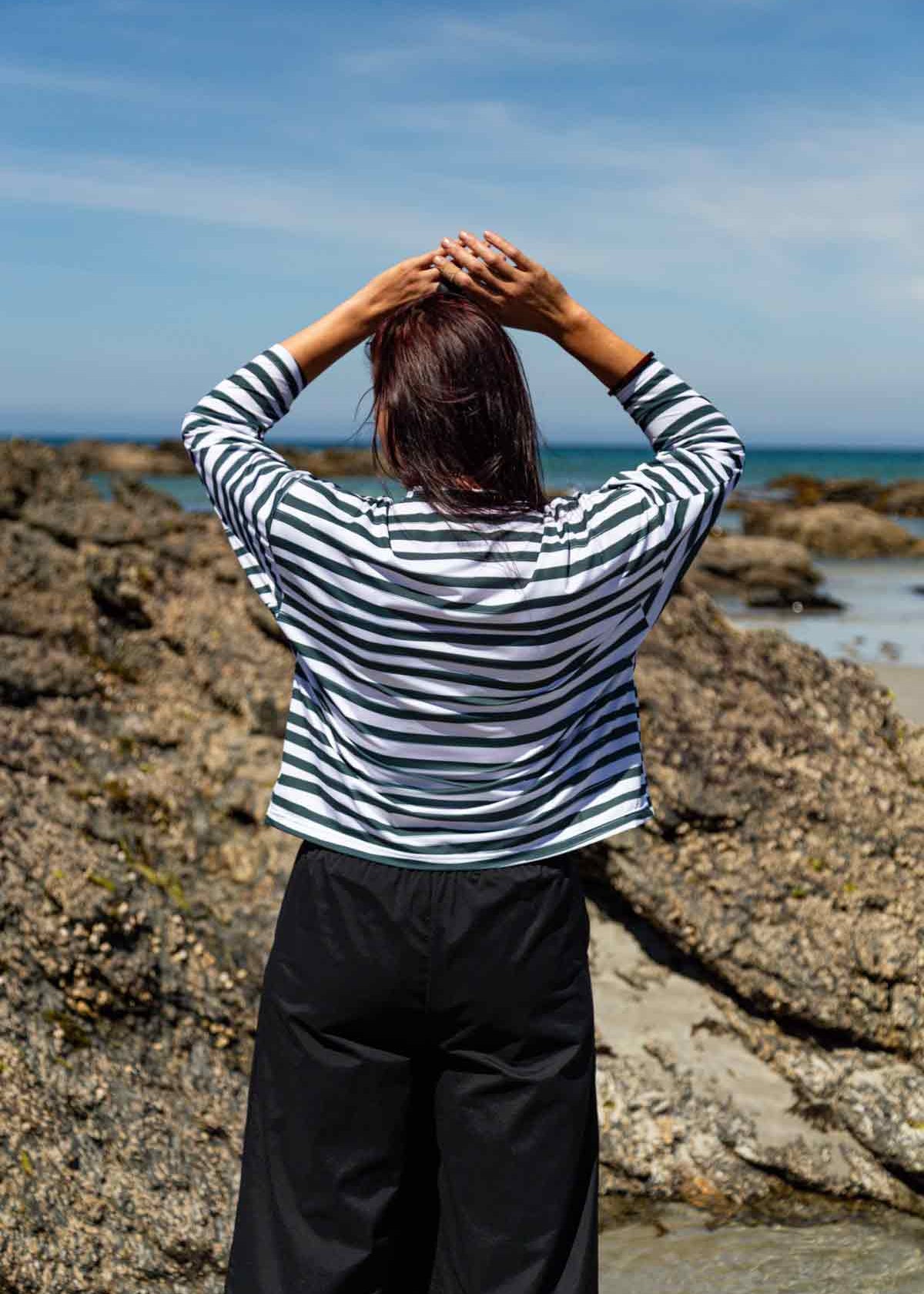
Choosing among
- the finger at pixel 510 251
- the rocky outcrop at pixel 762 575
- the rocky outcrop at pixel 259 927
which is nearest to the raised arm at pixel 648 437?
the finger at pixel 510 251

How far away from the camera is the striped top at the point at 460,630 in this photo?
2080 millimetres

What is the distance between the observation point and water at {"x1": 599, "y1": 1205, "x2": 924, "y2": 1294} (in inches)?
126

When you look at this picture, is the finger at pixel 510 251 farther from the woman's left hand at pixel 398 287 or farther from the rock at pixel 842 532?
the rock at pixel 842 532

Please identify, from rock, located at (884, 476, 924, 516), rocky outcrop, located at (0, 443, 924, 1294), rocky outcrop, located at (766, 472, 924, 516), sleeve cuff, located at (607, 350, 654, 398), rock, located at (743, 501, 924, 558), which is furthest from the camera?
rocky outcrop, located at (766, 472, 924, 516)

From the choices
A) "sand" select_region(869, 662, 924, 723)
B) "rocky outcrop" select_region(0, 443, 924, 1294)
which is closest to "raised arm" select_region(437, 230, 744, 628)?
"rocky outcrop" select_region(0, 443, 924, 1294)

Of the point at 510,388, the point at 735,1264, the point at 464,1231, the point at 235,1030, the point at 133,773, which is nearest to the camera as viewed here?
the point at 510,388

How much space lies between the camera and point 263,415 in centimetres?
238

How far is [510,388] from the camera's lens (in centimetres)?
210

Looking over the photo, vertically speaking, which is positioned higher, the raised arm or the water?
the raised arm

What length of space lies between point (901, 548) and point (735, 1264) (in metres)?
27.3

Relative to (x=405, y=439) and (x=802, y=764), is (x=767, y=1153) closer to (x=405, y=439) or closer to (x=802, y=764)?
(x=802, y=764)

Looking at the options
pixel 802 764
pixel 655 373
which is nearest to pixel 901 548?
pixel 802 764

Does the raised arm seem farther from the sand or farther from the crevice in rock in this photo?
the sand

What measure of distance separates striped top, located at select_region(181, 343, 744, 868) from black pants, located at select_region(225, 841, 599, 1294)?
3.5 inches
